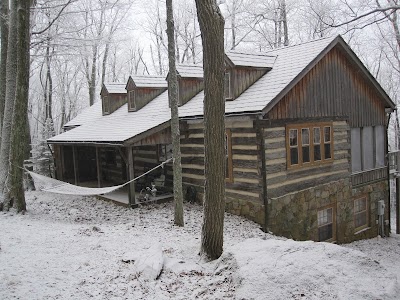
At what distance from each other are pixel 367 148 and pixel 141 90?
11.0 m

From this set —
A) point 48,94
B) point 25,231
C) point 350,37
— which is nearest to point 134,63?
point 48,94

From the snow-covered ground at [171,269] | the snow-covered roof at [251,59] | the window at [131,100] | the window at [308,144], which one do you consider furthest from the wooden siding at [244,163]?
the window at [131,100]

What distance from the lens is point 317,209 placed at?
525 inches

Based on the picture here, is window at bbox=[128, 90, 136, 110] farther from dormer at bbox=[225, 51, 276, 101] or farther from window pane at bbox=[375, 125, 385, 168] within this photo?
window pane at bbox=[375, 125, 385, 168]

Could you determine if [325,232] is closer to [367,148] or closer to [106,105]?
[367,148]

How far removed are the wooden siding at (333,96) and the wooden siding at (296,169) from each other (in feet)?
1.98

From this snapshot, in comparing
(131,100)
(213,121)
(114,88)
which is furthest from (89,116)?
(213,121)

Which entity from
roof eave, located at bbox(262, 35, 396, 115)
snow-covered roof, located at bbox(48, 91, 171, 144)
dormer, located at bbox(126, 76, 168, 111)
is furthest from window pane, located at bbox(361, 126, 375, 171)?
dormer, located at bbox(126, 76, 168, 111)

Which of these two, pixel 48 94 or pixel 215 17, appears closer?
pixel 215 17

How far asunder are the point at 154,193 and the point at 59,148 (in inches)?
345

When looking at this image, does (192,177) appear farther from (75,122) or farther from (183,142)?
(75,122)

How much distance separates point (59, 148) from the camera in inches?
791

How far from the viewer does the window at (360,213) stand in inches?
610

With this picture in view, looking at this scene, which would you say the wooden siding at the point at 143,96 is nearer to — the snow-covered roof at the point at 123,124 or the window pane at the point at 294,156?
the snow-covered roof at the point at 123,124
